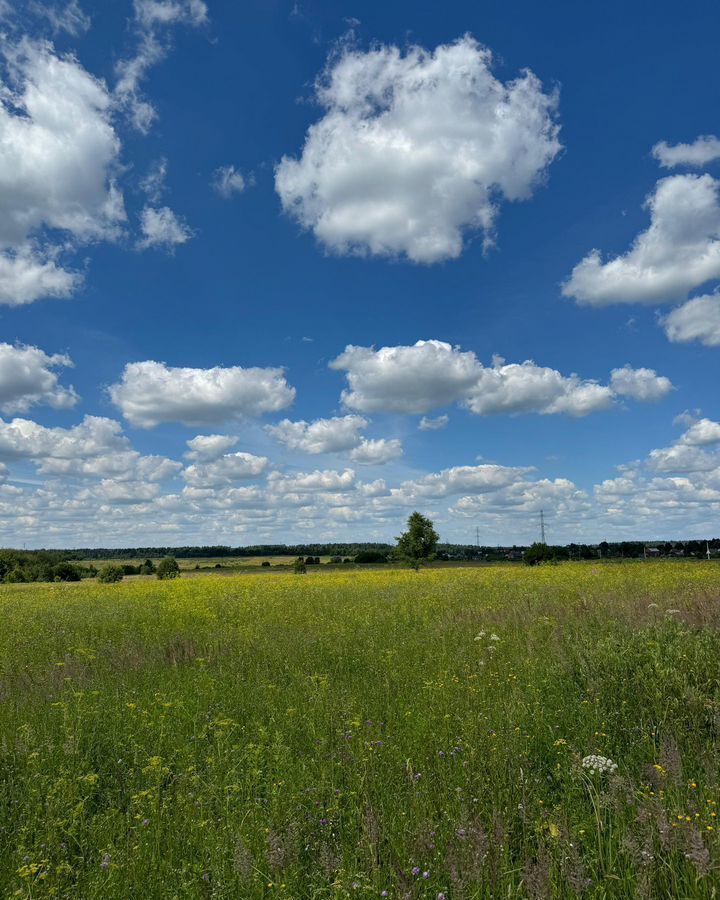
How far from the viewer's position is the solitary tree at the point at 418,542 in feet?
224

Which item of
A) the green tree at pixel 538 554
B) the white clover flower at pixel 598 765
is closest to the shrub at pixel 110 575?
the green tree at pixel 538 554

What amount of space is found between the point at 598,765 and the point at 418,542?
213ft

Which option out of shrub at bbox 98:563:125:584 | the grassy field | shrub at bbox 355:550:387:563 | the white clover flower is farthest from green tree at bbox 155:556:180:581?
the white clover flower

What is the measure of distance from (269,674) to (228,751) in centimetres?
324

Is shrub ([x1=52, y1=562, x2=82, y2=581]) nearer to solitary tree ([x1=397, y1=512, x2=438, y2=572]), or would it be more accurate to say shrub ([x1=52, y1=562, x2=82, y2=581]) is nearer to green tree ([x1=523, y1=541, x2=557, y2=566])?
solitary tree ([x1=397, y1=512, x2=438, y2=572])

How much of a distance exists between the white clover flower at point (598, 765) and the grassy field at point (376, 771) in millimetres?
71

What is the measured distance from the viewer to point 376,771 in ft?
15.9

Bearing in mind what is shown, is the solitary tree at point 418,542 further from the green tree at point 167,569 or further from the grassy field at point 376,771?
the grassy field at point 376,771

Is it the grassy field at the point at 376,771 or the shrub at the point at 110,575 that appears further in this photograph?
the shrub at the point at 110,575

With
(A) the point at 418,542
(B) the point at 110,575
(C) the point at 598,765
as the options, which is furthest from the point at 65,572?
(C) the point at 598,765

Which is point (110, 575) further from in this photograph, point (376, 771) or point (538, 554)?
point (376, 771)

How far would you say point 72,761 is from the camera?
5.43 m

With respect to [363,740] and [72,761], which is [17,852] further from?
[363,740]

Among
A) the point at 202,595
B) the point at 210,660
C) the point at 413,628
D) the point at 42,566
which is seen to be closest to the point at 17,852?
the point at 210,660
